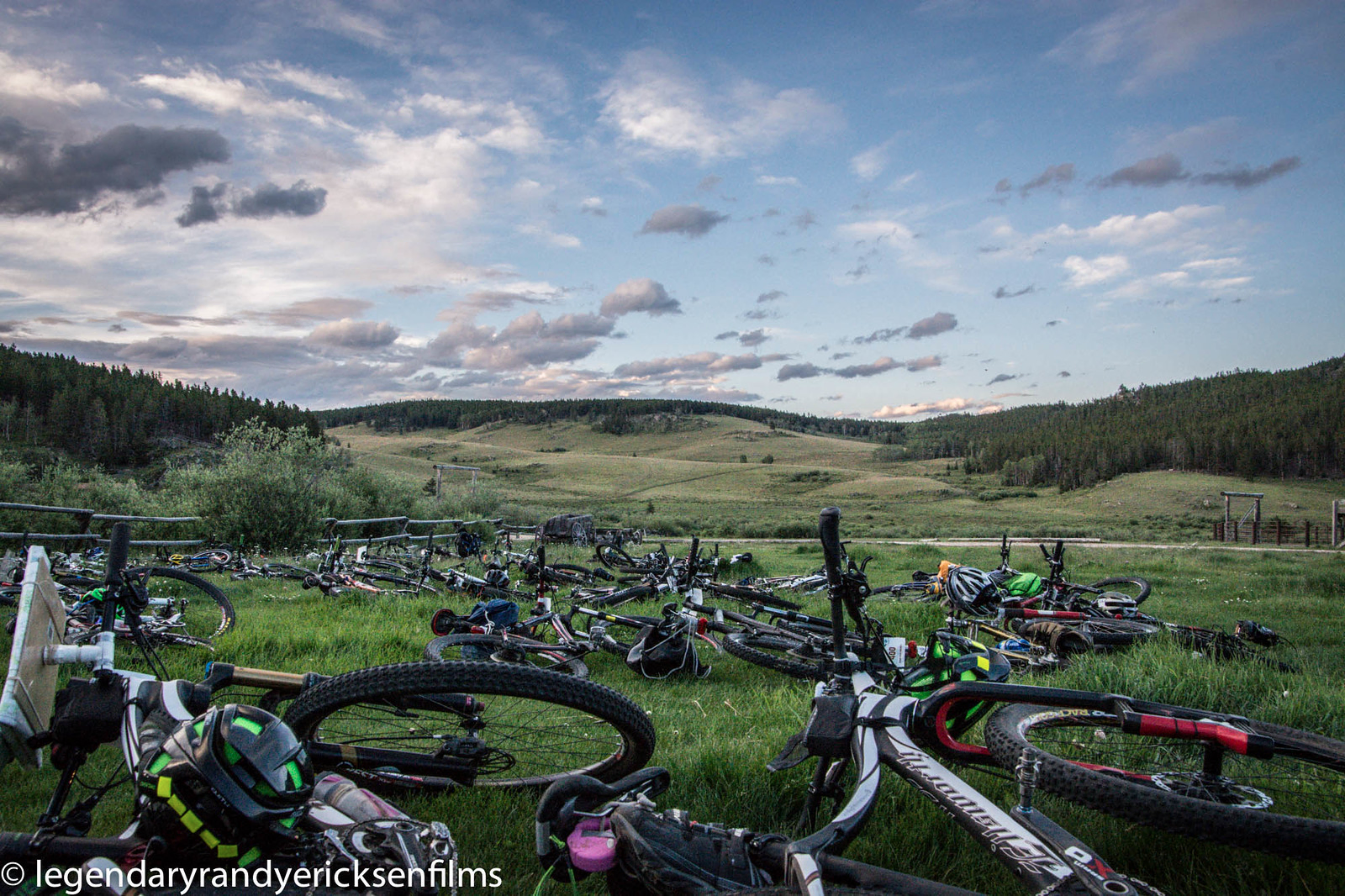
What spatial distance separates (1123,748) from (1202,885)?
1.22 m

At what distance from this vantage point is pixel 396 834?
1.92m

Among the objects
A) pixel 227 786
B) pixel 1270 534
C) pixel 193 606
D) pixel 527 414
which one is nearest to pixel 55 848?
pixel 227 786

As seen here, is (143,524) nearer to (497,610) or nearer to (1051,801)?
(497,610)

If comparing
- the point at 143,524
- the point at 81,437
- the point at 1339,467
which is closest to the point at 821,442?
the point at 1339,467

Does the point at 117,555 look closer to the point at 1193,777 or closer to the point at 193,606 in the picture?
the point at 1193,777

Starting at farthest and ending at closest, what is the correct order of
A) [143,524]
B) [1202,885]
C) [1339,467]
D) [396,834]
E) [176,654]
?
[1339,467] → [143,524] → [176,654] → [1202,885] → [396,834]

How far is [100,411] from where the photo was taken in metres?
73.9

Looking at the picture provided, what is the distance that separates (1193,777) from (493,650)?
457 cm

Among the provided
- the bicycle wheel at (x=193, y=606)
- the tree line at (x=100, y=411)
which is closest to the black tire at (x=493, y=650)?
the bicycle wheel at (x=193, y=606)

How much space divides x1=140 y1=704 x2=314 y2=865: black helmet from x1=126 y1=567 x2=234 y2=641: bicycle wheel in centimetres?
548

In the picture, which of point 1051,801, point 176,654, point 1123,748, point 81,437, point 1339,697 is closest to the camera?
point 1051,801

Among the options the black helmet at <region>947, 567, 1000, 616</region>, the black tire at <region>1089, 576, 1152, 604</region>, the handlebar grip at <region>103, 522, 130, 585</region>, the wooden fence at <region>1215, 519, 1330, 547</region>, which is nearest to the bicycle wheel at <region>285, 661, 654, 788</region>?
→ the handlebar grip at <region>103, 522, 130, 585</region>

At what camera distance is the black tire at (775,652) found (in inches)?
247

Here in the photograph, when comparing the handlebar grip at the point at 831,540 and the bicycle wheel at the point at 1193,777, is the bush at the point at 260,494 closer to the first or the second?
the handlebar grip at the point at 831,540
